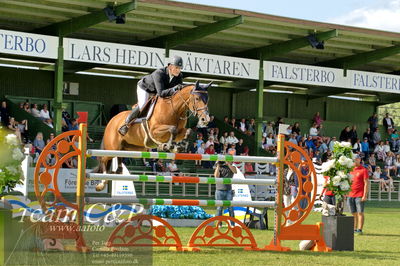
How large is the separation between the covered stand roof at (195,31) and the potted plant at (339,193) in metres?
11.0

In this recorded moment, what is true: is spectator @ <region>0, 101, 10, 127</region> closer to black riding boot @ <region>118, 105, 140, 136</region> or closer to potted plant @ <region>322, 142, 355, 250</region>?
black riding boot @ <region>118, 105, 140, 136</region>

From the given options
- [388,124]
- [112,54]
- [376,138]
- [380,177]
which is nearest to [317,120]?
[376,138]

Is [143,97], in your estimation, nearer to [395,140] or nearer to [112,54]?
[112,54]

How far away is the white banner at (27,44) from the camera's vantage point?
21.3 m

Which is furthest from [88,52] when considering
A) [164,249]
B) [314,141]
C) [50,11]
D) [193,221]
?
[164,249]

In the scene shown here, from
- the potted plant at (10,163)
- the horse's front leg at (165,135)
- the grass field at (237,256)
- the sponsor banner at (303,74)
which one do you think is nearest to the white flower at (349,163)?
the grass field at (237,256)

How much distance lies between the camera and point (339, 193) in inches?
462

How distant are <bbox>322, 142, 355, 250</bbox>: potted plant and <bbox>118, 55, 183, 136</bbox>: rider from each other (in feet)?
8.86

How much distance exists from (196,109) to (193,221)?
539 cm

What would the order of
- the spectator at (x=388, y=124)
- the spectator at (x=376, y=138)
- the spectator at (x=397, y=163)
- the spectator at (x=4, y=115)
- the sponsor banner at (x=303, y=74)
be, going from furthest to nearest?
the spectator at (x=388, y=124)
the spectator at (x=376, y=138)
the spectator at (x=397, y=163)
the sponsor banner at (x=303, y=74)
the spectator at (x=4, y=115)

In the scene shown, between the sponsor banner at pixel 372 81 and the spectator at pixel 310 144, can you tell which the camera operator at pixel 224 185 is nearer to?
the spectator at pixel 310 144

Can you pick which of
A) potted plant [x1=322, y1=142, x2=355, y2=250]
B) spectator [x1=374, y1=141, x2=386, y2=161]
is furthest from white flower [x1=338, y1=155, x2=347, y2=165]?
spectator [x1=374, y1=141, x2=386, y2=161]

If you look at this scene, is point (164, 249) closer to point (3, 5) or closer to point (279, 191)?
point (279, 191)

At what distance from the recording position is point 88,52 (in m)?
22.8
